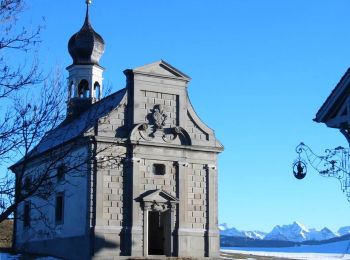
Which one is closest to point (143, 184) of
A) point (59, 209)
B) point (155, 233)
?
point (155, 233)

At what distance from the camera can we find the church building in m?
38.0

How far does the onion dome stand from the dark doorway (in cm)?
1220

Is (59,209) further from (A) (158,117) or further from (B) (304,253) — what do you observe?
(B) (304,253)

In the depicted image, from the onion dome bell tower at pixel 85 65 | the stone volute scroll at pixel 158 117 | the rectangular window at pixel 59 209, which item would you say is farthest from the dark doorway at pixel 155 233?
the onion dome bell tower at pixel 85 65

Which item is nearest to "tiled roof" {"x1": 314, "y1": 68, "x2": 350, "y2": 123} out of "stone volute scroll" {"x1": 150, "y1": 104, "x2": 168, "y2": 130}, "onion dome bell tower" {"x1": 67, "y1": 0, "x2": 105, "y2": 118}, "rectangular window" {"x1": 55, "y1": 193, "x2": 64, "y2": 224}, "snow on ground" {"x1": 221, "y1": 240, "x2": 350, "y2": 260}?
"snow on ground" {"x1": 221, "y1": 240, "x2": 350, "y2": 260}

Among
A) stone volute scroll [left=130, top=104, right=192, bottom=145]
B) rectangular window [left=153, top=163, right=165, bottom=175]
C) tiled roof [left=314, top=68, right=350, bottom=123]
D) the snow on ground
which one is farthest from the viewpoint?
the snow on ground

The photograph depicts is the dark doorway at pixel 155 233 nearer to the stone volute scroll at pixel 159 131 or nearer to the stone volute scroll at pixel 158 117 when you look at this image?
the stone volute scroll at pixel 159 131

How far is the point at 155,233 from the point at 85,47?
544 inches

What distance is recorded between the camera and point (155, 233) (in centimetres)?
4241

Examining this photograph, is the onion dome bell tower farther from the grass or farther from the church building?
the grass

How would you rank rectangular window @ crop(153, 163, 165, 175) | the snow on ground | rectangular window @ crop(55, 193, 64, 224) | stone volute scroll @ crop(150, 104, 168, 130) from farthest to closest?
the snow on ground → rectangular window @ crop(55, 193, 64, 224) → stone volute scroll @ crop(150, 104, 168, 130) → rectangular window @ crop(153, 163, 165, 175)

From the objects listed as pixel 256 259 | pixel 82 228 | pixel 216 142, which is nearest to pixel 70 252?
pixel 82 228

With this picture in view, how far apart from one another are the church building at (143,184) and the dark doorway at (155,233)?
0.19 feet

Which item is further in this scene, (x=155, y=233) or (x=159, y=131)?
(x=155, y=233)
